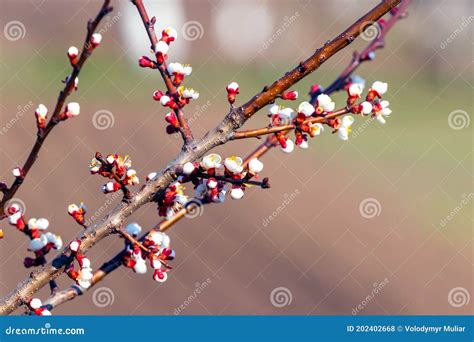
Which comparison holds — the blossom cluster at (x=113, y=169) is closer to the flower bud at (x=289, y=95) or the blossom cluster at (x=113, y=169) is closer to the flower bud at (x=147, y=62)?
the flower bud at (x=147, y=62)

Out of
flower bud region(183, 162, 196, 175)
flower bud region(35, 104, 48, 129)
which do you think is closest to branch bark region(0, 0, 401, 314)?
flower bud region(183, 162, 196, 175)

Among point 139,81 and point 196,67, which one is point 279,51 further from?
point 139,81

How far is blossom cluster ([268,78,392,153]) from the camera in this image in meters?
1.57

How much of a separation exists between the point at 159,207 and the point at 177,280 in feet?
18.4

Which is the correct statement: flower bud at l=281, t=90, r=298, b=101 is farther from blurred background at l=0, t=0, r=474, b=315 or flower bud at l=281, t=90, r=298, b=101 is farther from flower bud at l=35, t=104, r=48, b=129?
blurred background at l=0, t=0, r=474, b=315

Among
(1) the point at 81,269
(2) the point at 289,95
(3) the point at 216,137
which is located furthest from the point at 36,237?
(2) the point at 289,95

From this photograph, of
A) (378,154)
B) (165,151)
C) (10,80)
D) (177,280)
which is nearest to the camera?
(177,280)

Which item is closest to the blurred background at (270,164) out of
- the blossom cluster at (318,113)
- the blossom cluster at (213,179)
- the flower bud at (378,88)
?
the blossom cluster at (213,179)

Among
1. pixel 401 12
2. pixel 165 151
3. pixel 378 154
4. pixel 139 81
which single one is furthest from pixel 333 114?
pixel 139 81

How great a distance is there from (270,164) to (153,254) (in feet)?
33.6

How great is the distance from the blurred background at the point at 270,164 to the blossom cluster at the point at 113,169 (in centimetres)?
88

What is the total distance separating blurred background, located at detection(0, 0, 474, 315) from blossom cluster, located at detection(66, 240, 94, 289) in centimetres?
90

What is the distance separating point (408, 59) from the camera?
2220 centimetres

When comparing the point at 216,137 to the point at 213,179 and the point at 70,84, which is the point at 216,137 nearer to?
the point at 213,179
